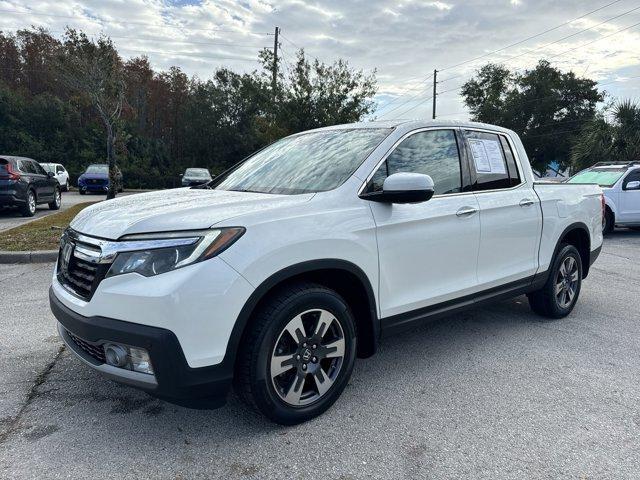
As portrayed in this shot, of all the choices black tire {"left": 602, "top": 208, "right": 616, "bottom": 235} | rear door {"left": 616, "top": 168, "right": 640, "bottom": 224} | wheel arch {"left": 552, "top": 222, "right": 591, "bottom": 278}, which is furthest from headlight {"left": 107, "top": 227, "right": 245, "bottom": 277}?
rear door {"left": 616, "top": 168, "right": 640, "bottom": 224}

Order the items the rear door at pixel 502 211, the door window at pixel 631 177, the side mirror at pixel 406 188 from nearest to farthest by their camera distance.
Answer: the side mirror at pixel 406 188 → the rear door at pixel 502 211 → the door window at pixel 631 177

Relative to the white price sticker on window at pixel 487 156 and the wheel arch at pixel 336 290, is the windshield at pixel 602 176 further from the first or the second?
the wheel arch at pixel 336 290

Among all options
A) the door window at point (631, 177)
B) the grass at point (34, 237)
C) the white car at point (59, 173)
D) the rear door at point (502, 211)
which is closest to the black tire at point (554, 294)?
the rear door at point (502, 211)

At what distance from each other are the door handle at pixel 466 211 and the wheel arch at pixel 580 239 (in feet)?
4.74

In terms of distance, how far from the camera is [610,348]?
405 centimetres

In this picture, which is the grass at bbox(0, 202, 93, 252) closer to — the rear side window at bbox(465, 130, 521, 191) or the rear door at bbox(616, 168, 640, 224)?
the rear side window at bbox(465, 130, 521, 191)

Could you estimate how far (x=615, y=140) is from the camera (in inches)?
763

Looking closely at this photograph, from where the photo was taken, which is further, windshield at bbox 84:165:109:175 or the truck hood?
windshield at bbox 84:165:109:175

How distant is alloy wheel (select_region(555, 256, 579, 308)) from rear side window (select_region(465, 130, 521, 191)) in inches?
44.0

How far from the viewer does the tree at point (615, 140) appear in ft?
62.1

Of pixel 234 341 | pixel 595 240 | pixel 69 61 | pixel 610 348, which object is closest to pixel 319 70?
pixel 69 61

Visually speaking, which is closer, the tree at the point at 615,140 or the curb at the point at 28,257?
the curb at the point at 28,257

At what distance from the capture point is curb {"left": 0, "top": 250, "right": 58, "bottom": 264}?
282 inches

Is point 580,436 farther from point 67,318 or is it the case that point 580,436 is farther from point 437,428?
point 67,318
